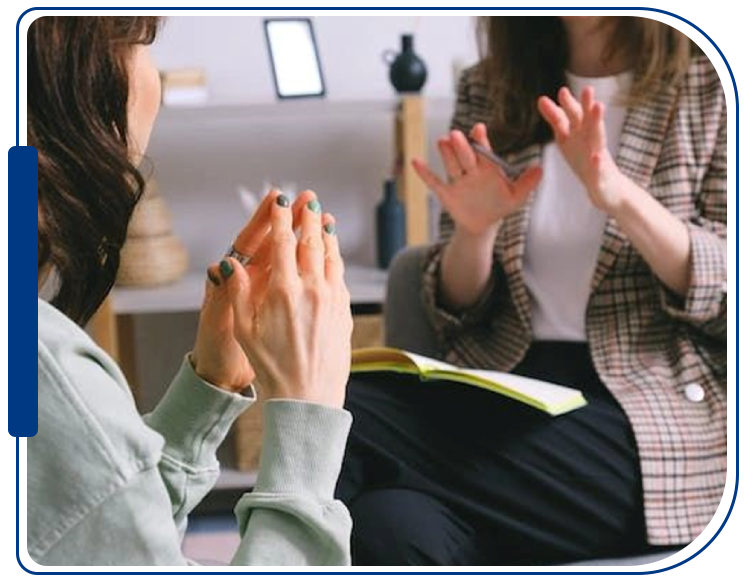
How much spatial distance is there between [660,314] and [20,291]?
467 mm

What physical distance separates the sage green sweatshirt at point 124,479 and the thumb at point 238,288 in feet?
0.11

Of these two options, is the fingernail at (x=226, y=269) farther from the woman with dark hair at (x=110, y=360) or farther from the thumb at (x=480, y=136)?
the thumb at (x=480, y=136)

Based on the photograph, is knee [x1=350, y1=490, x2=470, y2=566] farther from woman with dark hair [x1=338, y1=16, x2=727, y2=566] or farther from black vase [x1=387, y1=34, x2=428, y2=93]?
black vase [x1=387, y1=34, x2=428, y2=93]

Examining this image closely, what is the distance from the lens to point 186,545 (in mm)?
430

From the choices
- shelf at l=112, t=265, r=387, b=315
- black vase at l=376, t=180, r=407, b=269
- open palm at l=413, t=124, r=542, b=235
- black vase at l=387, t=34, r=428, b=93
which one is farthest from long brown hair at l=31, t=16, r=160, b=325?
black vase at l=387, t=34, r=428, b=93

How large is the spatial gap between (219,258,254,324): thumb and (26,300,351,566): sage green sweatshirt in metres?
Answer: 0.03

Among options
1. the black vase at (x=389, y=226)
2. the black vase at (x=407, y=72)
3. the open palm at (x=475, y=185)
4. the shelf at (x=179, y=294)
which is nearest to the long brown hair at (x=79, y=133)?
the shelf at (x=179, y=294)

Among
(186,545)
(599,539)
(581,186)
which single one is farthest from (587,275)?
(186,545)

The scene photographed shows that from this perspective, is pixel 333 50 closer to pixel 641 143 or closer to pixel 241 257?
pixel 641 143

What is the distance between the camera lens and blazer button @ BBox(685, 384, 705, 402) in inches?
24.0

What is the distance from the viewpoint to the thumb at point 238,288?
14.6 inches

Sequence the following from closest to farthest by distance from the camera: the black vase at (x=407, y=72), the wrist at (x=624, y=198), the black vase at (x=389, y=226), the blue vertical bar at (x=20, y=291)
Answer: the blue vertical bar at (x=20, y=291) < the wrist at (x=624, y=198) < the black vase at (x=389, y=226) < the black vase at (x=407, y=72)

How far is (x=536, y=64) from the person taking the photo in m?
0.69

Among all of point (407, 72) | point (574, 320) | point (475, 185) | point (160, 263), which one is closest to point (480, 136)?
point (475, 185)
